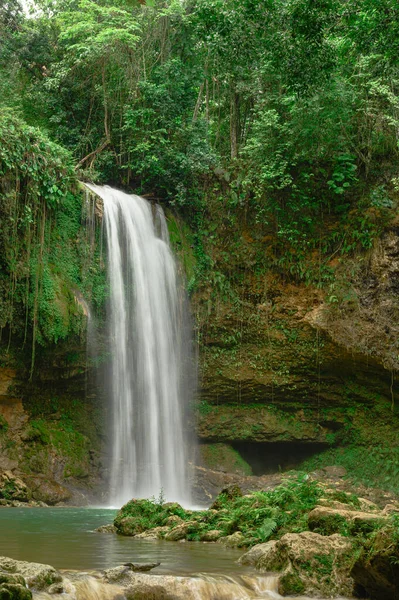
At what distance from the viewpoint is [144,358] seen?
16875mm

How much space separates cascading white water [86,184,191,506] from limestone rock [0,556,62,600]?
10429 millimetres

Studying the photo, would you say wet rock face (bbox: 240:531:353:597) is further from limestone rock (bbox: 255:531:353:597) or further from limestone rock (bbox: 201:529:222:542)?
limestone rock (bbox: 201:529:222:542)

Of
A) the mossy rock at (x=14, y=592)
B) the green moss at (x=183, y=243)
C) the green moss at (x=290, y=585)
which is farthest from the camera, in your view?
the green moss at (x=183, y=243)

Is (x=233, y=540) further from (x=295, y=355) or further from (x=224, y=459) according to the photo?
(x=295, y=355)

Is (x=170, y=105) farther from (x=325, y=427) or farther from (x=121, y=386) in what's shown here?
(x=325, y=427)

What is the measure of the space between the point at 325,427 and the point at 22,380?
864cm

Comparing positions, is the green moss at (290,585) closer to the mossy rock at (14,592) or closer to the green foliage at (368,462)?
the mossy rock at (14,592)

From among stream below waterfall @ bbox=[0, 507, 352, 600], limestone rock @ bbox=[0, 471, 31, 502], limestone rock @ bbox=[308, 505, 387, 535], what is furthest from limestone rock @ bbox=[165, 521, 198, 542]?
limestone rock @ bbox=[0, 471, 31, 502]

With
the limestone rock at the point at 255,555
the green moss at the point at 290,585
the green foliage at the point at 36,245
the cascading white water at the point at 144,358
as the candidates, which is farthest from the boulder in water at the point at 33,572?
the cascading white water at the point at 144,358

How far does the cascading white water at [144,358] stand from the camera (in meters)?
16.2

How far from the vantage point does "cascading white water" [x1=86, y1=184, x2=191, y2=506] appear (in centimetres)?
1625

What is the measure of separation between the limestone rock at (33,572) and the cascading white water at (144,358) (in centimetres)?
1043

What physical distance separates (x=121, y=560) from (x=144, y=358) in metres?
10.4

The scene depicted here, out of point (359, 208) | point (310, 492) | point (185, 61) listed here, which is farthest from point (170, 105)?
point (310, 492)
